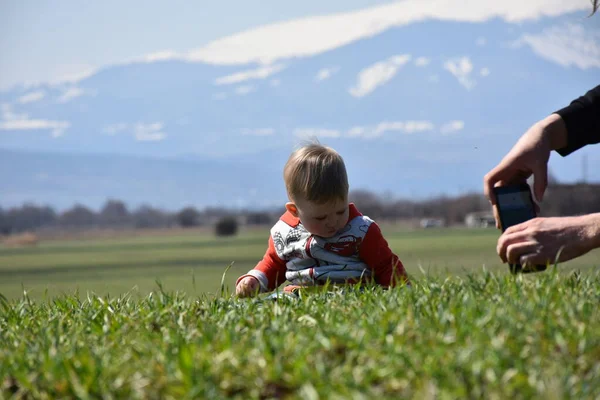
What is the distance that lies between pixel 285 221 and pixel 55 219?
183144 millimetres

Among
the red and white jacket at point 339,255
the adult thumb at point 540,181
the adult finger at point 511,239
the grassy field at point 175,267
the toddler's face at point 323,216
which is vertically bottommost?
the grassy field at point 175,267

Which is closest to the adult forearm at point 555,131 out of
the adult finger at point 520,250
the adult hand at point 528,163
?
the adult hand at point 528,163

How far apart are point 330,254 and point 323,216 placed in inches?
12.0

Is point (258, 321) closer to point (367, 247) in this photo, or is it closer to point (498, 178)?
point (498, 178)

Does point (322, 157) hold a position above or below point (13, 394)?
above

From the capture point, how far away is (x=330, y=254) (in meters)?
5.46

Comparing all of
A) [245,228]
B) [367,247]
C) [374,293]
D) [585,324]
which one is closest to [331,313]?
[374,293]

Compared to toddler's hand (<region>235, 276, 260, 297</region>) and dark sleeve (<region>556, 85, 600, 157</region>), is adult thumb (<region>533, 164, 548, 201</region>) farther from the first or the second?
toddler's hand (<region>235, 276, 260, 297</region>)

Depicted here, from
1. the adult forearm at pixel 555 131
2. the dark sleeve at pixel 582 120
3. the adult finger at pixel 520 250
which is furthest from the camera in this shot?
the dark sleeve at pixel 582 120

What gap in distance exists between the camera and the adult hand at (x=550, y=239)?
3.47 metres

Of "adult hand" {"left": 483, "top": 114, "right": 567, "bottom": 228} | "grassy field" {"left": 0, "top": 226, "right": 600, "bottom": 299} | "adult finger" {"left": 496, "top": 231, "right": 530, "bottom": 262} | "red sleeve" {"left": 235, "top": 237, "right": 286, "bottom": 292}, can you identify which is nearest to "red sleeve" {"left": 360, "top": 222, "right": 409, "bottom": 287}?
"grassy field" {"left": 0, "top": 226, "right": 600, "bottom": 299}

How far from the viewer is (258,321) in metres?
3.35

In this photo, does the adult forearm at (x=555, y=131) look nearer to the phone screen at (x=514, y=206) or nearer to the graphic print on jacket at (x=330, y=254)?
the phone screen at (x=514, y=206)

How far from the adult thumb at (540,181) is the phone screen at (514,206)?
50 millimetres
